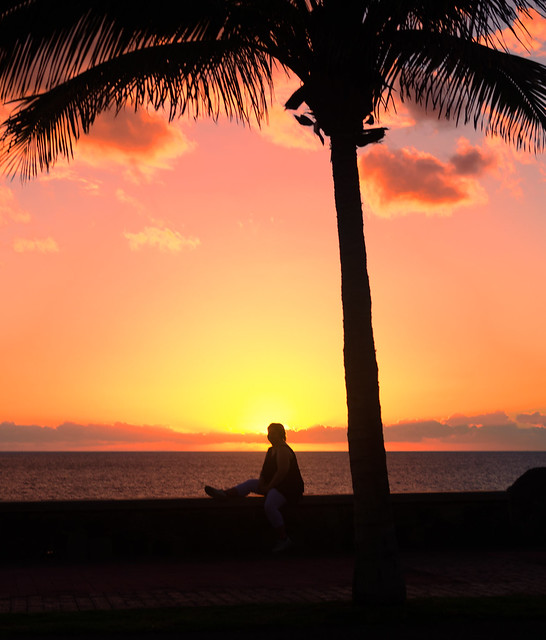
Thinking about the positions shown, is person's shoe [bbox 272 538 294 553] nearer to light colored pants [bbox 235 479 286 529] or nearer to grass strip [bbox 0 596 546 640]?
light colored pants [bbox 235 479 286 529]

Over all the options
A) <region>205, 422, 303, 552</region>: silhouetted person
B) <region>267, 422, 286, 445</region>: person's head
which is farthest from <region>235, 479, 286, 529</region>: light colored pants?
<region>267, 422, 286, 445</region>: person's head

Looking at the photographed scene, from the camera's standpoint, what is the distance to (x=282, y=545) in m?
12.1

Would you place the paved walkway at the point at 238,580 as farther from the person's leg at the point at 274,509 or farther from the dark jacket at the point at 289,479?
the dark jacket at the point at 289,479

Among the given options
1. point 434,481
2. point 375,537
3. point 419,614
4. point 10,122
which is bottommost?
point 434,481

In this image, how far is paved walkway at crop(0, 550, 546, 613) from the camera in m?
8.94

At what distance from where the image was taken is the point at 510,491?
13.8 meters

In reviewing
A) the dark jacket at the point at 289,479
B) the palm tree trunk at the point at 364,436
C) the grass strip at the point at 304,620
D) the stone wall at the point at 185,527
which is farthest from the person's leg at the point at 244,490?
the grass strip at the point at 304,620

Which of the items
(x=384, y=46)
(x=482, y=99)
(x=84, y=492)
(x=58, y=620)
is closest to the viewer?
(x=58, y=620)

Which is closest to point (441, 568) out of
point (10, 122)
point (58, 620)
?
point (58, 620)

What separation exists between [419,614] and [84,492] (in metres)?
96.4

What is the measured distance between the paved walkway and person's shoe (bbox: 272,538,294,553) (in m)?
0.13

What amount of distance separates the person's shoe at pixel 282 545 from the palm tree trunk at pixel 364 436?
369cm

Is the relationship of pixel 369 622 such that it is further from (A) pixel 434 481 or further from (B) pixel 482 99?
(A) pixel 434 481

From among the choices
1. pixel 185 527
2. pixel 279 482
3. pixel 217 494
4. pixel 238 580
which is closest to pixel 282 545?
pixel 279 482
